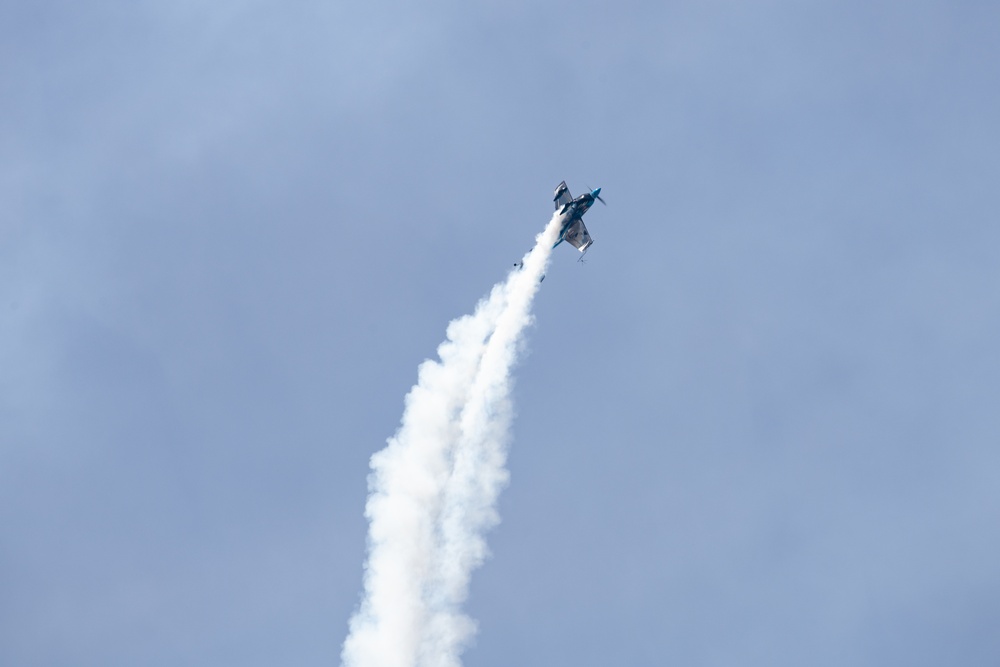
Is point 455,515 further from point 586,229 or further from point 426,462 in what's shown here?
point 586,229

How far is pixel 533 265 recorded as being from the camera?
14388 cm

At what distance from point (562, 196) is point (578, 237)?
4.71m

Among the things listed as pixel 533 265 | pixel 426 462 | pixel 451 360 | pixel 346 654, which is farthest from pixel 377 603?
pixel 533 265

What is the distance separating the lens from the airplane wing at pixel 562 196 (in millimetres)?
143750

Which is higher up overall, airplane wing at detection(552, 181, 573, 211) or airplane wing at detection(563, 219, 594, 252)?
airplane wing at detection(552, 181, 573, 211)

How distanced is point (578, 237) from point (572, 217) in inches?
89.1

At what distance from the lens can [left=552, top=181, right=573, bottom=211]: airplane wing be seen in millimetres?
143750

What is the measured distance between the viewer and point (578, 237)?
14412cm

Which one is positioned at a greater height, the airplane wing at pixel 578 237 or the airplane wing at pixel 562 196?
the airplane wing at pixel 562 196

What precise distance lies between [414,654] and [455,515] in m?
14.3

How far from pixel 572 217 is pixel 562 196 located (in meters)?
2.52

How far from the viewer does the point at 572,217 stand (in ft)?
471

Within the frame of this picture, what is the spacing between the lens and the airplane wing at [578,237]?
144 meters

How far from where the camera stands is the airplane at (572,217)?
144 meters
